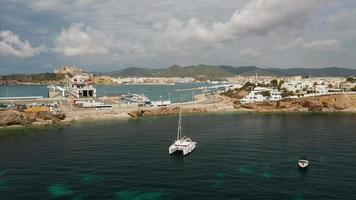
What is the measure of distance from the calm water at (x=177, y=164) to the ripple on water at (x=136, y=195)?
14 centimetres

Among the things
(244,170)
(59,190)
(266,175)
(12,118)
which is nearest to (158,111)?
(12,118)

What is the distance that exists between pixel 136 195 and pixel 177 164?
58.1 feet

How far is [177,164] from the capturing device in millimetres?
68188

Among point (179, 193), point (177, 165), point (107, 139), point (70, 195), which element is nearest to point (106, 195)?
point (70, 195)

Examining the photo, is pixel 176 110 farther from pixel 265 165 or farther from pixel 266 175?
pixel 266 175

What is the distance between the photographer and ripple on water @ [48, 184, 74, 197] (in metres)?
52.3

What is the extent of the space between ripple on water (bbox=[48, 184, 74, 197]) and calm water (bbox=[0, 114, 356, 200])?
8 cm

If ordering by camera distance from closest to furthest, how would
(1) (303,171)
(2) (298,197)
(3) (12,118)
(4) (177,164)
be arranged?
(2) (298,197)
(1) (303,171)
(4) (177,164)
(3) (12,118)

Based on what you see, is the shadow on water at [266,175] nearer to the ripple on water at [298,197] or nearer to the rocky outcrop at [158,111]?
the ripple on water at [298,197]

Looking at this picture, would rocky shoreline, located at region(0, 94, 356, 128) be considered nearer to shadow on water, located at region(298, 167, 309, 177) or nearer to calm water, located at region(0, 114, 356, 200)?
calm water, located at region(0, 114, 356, 200)

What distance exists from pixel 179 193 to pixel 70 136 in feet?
176

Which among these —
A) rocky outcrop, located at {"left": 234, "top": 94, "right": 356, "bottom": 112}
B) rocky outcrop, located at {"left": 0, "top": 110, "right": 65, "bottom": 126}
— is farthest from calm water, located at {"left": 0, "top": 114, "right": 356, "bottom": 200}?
rocky outcrop, located at {"left": 234, "top": 94, "right": 356, "bottom": 112}

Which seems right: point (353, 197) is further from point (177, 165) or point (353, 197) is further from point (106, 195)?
point (106, 195)

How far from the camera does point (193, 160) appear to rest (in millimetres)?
71438
